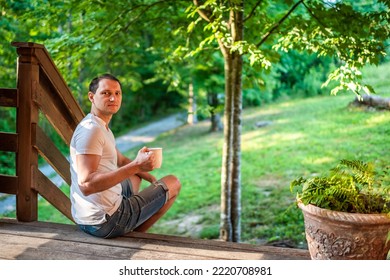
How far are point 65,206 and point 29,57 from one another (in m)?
1.02

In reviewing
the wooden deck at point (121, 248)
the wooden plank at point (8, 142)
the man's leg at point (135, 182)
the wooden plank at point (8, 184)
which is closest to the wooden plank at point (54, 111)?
the wooden plank at point (8, 142)

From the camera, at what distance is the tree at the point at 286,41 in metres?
3.10

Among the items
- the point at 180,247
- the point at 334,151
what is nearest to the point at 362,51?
the point at 180,247

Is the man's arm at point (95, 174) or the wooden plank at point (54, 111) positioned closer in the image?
the man's arm at point (95, 174)

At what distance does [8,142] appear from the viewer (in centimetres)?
272

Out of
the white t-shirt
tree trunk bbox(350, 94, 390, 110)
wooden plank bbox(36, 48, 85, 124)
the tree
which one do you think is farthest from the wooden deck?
tree trunk bbox(350, 94, 390, 110)

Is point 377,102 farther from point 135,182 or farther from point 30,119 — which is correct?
point 30,119

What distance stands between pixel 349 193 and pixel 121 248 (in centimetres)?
116

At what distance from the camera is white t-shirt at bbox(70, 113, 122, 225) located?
2.18 metres

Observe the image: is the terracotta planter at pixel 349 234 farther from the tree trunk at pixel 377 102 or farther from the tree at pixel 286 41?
the tree trunk at pixel 377 102

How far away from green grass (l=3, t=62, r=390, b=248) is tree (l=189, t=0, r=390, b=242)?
2.41 ft

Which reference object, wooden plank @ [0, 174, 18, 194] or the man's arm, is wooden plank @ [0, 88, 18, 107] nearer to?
wooden plank @ [0, 174, 18, 194]

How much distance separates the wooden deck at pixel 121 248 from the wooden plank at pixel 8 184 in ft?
0.92

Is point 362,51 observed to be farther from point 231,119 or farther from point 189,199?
point 189,199
